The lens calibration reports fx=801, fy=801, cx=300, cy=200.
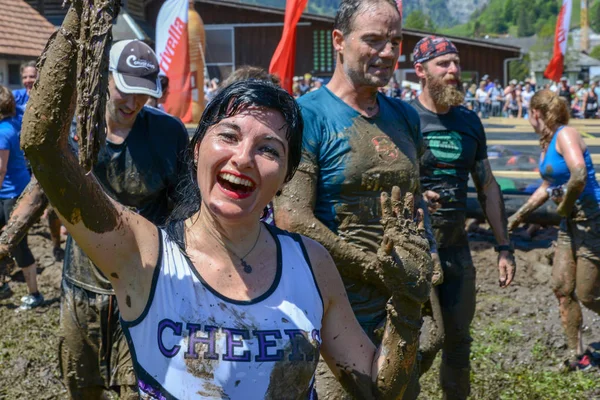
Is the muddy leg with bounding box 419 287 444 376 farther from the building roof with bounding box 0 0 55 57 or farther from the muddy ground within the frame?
the building roof with bounding box 0 0 55 57

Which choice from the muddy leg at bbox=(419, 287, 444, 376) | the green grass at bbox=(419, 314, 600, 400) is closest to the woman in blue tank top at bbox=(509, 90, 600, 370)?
the green grass at bbox=(419, 314, 600, 400)

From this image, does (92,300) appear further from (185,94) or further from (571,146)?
(185,94)

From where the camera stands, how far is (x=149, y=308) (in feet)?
6.61

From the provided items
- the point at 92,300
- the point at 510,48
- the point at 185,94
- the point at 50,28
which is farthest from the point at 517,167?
the point at 510,48

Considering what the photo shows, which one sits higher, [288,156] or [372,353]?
[288,156]

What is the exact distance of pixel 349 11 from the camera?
3.54 meters

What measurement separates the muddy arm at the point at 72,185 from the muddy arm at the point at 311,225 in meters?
1.18

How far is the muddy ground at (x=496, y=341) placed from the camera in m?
5.40

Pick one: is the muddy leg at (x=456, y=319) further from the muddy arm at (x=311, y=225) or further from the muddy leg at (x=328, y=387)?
the muddy leg at (x=328, y=387)

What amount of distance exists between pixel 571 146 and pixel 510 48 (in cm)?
3525

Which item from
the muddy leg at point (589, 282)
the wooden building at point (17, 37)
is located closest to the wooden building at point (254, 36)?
the wooden building at point (17, 37)

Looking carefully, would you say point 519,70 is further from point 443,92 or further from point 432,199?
point 432,199

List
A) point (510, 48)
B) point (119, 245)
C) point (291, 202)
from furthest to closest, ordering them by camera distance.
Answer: point (510, 48) → point (291, 202) → point (119, 245)

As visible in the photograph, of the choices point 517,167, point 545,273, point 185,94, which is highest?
point 185,94
